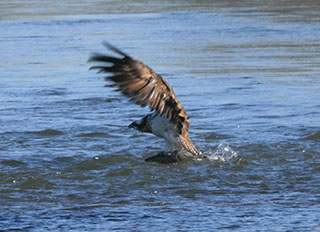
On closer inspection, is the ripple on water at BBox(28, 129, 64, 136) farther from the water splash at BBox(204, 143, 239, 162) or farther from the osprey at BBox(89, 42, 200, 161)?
the osprey at BBox(89, 42, 200, 161)

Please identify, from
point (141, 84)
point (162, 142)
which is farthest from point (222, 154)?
point (141, 84)

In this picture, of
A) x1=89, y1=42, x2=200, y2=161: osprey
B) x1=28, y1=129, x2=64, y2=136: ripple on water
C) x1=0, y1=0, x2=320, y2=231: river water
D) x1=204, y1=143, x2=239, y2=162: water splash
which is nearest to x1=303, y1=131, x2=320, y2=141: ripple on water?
x1=0, y1=0, x2=320, y2=231: river water

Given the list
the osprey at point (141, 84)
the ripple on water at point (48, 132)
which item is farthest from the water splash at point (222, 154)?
the ripple on water at point (48, 132)

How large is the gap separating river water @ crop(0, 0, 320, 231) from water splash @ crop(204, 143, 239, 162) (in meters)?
0.02

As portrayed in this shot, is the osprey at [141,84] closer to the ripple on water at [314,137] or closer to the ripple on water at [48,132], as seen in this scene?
the ripple on water at [314,137]

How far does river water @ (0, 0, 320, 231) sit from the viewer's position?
585 cm

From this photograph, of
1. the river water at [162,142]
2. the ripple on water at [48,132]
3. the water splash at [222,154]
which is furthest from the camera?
the ripple on water at [48,132]

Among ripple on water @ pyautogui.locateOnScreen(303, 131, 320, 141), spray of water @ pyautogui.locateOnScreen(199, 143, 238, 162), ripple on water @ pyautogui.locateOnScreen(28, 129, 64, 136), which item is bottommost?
ripple on water @ pyautogui.locateOnScreen(303, 131, 320, 141)

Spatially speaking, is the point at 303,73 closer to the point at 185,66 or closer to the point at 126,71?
the point at 185,66

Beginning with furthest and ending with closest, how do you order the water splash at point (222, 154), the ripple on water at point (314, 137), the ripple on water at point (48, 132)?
the ripple on water at point (48, 132) < the ripple on water at point (314, 137) < the water splash at point (222, 154)

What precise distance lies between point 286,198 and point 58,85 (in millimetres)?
6514

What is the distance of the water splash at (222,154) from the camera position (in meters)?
7.78

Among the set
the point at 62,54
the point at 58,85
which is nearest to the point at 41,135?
the point at 58,85

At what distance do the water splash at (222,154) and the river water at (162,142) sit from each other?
18 mm
